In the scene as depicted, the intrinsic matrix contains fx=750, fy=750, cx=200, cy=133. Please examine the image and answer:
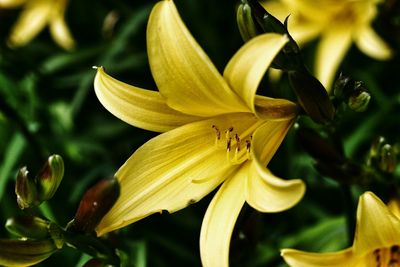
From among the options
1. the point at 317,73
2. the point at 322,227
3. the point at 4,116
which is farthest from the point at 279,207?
the point at 317,73

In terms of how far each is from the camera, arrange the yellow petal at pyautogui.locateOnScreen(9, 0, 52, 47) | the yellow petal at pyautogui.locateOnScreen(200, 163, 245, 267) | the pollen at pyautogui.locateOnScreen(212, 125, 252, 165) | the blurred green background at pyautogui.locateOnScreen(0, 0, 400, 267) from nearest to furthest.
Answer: the yellow petal at pyautogui.locateOnScreen(200, 163, 245, 267), the pollen at pyautogui.locateOnScreen(212, 125, 252, 165), the blurred green background at pyautogui.locateOnScreen(0, 0, 400, 267), the yellow petal at pyautogui.locateOnScreen(9, 0, 52, 47)

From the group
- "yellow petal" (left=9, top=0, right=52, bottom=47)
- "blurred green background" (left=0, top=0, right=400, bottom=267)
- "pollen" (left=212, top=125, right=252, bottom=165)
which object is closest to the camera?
"pollen" (left=212, top=125, right=252, bottom=165)

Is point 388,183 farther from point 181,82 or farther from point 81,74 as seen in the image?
point 81,74

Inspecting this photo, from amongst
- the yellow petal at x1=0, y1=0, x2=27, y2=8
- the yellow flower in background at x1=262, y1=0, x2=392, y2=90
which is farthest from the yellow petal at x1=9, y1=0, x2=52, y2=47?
the yellow flower in background at x1=262, y1=0, x2=392, y2=90

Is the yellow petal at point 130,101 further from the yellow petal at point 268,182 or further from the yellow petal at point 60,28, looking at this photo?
the yellow petal at point 60,28

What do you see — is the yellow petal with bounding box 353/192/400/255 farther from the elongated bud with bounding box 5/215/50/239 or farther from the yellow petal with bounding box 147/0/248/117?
the elongated bud with bounding box 5/215/50/239

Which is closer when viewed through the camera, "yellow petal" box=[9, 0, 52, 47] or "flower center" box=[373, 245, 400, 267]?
"flower center" box=[373, 245, 400, 267]

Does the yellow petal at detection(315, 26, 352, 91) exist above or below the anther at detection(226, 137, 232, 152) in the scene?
below

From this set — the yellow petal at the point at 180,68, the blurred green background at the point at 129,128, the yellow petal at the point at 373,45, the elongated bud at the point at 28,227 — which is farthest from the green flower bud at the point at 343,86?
the yellow petal at the point at 373,45
